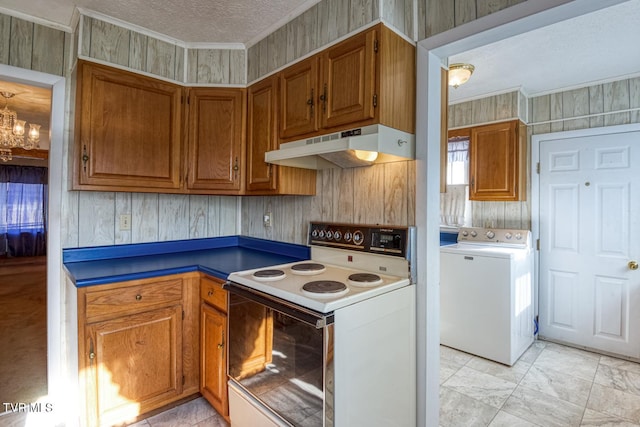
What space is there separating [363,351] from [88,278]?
4.47ft

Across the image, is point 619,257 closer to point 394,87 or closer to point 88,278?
point 394,87

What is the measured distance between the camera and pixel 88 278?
1598 millimetres

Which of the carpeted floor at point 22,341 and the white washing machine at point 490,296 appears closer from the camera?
the carpeted floor at point 22,341

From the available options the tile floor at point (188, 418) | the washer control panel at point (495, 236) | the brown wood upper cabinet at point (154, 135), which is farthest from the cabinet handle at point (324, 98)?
the washer control panel at point (495, 236)

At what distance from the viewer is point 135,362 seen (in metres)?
1.74

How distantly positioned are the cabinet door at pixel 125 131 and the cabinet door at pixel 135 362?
32.0 inches

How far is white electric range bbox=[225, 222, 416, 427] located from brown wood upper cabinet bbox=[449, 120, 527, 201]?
189 cm

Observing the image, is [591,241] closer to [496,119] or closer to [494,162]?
[494,162]

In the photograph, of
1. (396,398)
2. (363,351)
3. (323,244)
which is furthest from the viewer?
(323,244)

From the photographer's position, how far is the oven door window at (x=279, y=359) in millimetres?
→ 1232

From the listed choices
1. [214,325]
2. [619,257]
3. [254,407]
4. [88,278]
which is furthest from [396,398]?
[619,257]

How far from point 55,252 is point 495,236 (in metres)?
3.41

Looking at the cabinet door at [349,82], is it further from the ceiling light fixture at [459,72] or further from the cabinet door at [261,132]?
the ceiling light fixture at [459,72]

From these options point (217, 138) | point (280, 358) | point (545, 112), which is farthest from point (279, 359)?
point (545, 112)
